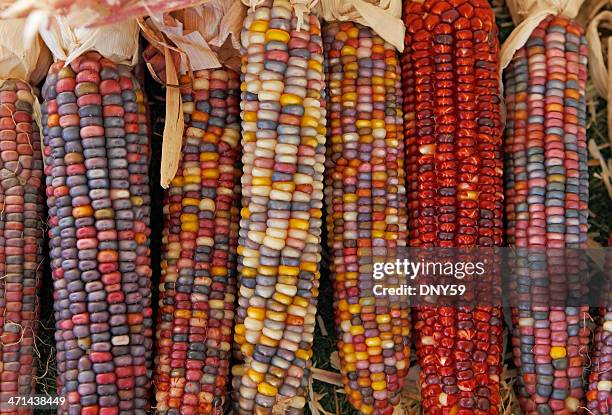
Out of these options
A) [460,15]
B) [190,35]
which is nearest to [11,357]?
[190,35]

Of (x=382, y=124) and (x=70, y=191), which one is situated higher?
(x=382, y=124)

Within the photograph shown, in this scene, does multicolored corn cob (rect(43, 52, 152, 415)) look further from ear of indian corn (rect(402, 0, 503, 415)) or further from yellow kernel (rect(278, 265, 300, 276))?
ear of indian corn (rect(402, 0, 503, 415))

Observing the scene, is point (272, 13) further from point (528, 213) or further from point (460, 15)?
point (528, 213)

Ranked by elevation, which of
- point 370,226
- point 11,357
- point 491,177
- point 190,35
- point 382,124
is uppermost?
point 190,35

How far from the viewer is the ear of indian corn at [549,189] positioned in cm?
205

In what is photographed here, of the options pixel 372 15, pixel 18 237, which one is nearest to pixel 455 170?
pixel 372 15

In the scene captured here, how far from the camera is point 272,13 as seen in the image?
6.35ft

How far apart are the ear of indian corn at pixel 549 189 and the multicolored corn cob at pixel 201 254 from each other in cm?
86

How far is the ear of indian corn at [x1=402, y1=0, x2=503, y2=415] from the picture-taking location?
80.2 inches

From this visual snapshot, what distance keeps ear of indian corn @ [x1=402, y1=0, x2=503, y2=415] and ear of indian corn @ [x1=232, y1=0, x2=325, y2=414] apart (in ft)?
1.13

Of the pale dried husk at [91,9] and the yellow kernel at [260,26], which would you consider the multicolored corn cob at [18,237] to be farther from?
Result: the yellow kernel at [260,26]

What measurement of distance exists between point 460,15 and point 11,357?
1.61 meters

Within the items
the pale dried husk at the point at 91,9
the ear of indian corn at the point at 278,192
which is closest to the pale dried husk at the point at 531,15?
the ear of indian corn at the point at 278,192

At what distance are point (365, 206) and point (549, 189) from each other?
0.55 metres
